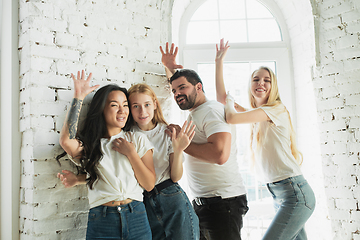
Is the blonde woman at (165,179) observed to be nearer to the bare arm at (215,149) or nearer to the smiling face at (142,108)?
the smiling face at (142,108)

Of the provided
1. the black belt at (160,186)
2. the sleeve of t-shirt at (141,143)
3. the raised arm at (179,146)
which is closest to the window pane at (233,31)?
the raised arm at (179,146)

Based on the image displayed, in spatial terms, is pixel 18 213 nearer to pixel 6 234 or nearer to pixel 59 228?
pixel 6 234


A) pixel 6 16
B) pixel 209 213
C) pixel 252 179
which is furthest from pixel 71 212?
pixel 252 179

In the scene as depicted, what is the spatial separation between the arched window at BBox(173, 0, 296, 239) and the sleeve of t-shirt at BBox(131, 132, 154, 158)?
1.13 meters

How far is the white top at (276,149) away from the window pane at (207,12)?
124 cm

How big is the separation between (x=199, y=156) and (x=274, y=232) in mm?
735

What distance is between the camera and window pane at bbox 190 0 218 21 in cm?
283

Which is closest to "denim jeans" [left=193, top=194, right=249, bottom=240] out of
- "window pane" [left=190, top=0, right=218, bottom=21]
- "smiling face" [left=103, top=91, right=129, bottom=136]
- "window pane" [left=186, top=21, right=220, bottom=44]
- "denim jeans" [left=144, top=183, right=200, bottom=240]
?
"denim jeans" [left=144, top=183, right=200, bottom=240]

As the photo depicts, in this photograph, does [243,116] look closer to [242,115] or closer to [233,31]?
[242,115]

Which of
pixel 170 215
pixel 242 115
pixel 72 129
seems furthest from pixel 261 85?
pixel 72 129

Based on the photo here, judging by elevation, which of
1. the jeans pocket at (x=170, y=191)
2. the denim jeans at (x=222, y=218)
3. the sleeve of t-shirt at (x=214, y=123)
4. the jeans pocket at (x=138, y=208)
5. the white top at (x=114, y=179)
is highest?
the sleeve of t-shirt at (x=214, y=123)

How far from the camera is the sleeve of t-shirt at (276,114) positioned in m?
2.07

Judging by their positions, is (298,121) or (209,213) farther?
(298,121)

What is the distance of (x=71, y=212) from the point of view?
5.90 ft
